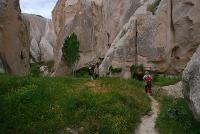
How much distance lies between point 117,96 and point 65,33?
43744 mm

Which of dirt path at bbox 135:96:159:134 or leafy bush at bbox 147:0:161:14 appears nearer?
dirt path at bbox 135:96:159:134

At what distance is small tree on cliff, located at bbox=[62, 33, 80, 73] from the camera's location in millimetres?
64375

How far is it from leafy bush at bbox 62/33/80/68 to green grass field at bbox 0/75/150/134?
34.6m

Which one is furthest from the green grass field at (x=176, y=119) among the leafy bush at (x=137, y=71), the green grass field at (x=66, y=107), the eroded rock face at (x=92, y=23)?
the eroded rock face at (x=92, y=23)

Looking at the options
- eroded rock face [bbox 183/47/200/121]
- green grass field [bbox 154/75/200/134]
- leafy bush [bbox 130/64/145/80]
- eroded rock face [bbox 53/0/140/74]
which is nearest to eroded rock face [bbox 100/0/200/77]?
leafy bush [bbox 130/64/145/80]

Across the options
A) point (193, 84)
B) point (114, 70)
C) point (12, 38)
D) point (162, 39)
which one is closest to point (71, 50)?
point (114, 70)

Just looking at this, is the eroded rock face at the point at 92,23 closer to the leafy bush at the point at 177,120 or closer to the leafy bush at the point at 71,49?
the leafy bush at the point at 71,49

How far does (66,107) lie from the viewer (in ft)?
85.1

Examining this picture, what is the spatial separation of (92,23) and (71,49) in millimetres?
4613

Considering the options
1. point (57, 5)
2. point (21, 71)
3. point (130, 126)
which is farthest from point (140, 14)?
point (57, 5)

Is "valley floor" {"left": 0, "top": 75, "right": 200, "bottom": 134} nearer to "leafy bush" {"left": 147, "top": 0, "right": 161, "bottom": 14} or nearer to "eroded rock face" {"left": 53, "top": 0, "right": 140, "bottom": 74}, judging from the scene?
"leafy bush" {"left": 147, "top": 0, "right": 161, "bottom": 14}

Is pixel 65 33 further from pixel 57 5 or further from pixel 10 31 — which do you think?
pixel 10 31

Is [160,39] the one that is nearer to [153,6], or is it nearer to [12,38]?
[153,6]

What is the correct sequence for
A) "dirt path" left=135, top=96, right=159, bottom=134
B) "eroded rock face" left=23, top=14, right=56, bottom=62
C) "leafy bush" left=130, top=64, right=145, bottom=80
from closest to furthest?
"dirt path" left=135, top=96, right=159, bottom=134
"leafy bush" left=130, top=64, right=145, bottom=80
"eroded rock face" left=23, top=14, right=56, bottom=62
